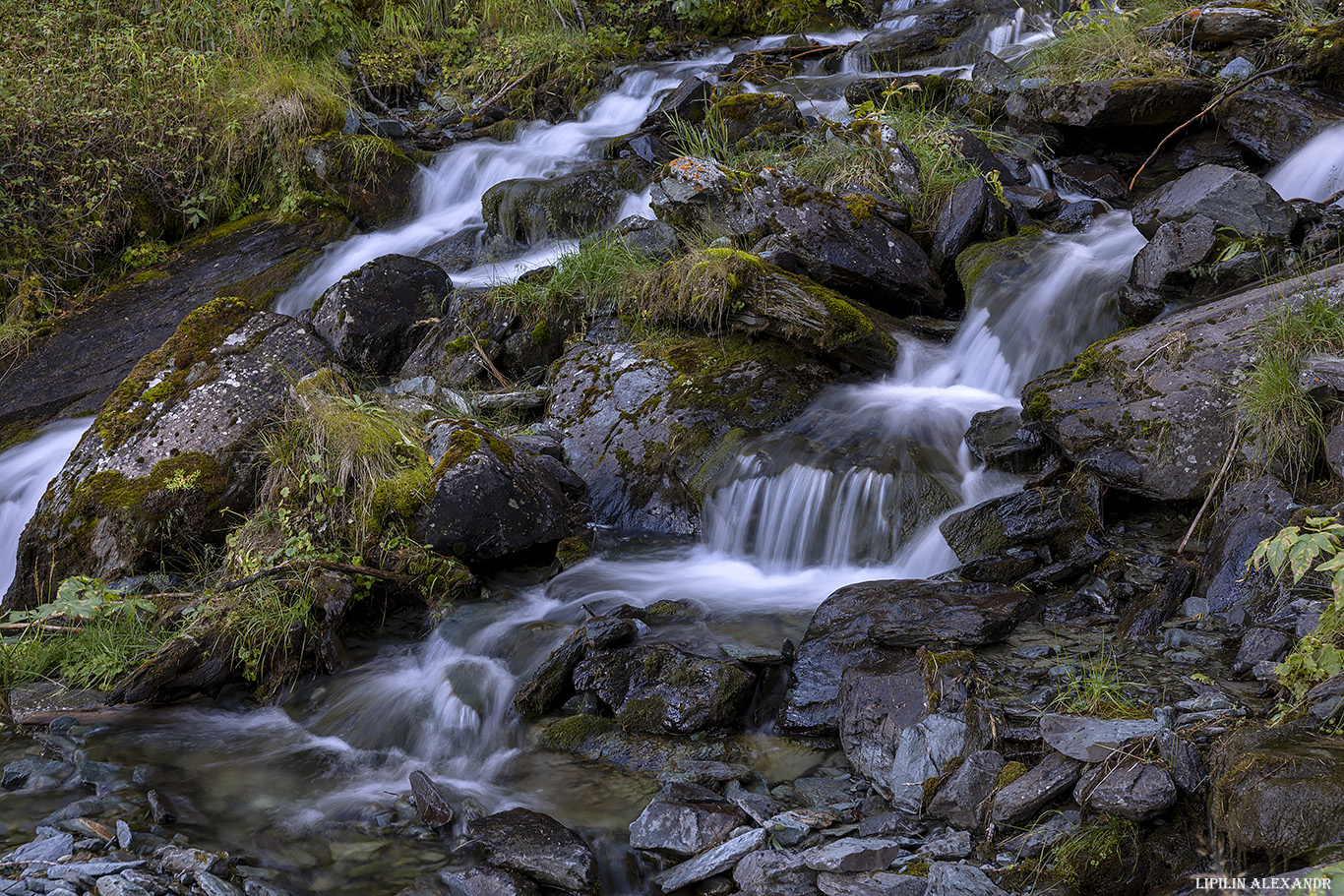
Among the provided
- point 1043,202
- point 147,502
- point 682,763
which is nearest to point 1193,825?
point 682,763

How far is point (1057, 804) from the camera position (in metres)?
2.93

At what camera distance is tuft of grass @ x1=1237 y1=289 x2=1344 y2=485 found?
425cm

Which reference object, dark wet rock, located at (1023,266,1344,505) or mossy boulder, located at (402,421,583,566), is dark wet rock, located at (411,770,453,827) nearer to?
mossy boulder, located at (402,421,583,566)

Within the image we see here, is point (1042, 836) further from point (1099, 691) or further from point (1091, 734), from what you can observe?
point (1099, 691)

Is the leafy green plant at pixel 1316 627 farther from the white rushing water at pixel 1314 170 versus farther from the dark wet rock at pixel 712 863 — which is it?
the white rushing water at pixel 1314 170

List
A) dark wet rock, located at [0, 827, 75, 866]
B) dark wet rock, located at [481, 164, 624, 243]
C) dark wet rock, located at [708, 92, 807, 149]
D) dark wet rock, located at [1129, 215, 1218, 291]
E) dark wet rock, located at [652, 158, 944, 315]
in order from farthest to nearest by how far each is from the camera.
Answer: dark wet rock, located at [481, 164, 624, 243]
dark wet rock, located at [708, 92, 807, 149]
dark wet rock, located at [652, 158, 944, 315]
dark wet rock, located at [1129, 215, 1218, 291]
dark wet rock, located at [0, 827, 75, 866]

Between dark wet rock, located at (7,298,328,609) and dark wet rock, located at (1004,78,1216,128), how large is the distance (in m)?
7.12

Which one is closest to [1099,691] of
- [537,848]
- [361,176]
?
[537,848]

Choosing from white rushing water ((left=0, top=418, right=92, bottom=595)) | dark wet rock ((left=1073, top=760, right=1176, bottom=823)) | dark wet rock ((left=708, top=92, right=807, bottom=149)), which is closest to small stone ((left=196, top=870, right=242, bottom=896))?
dark wet rock ((left=1073, top=760, right=1176, bottom=823))

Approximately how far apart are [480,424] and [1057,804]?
4.24 metres

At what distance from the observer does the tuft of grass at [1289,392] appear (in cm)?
425

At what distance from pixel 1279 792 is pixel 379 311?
22.7ft

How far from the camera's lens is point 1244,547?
404 cm

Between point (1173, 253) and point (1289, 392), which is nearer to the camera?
point (1289, 392)
